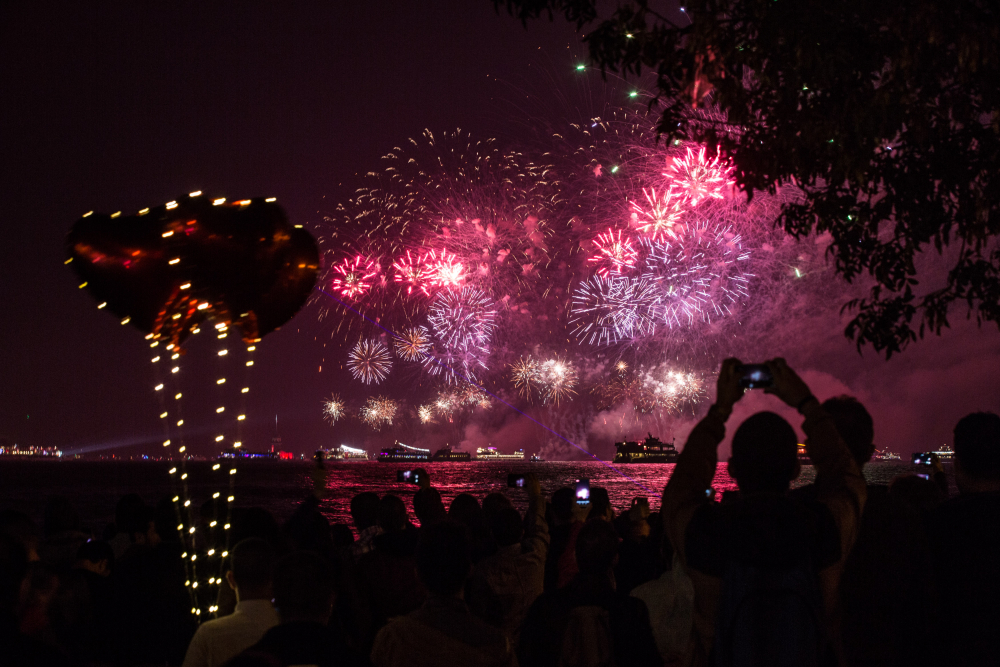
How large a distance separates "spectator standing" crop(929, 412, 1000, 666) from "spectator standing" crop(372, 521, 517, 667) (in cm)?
188

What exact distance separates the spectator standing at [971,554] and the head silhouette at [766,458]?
1.02 metres

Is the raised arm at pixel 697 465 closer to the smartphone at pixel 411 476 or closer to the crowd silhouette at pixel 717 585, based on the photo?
the crowd silhouette at pixel 717 585

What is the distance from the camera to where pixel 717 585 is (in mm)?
2697

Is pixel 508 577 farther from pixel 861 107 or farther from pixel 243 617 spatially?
pixel 861 107

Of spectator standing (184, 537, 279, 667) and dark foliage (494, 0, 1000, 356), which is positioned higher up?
dark foliage (494, 0, 1000, 356)

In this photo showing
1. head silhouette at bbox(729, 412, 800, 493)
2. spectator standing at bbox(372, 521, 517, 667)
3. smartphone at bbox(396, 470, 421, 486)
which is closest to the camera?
head silhouette at bbox(729, 412, 800, 493)

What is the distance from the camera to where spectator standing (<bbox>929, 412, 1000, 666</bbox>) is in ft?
10.5

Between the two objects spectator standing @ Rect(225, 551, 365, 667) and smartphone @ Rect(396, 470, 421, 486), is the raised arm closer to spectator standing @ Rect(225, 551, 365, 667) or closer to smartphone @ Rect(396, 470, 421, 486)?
spectator standing @ Rect(225, 551, 365, 667)

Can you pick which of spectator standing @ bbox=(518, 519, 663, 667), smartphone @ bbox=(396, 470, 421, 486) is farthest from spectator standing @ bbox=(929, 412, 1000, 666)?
smartphone @ bbox=(396, 470, 421, 486)

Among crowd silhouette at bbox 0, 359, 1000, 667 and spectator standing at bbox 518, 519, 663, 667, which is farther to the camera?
spectator standing at bbox 518, 519, 663, 667

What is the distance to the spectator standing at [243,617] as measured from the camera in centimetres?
380

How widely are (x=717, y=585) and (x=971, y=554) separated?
1369 millimetres

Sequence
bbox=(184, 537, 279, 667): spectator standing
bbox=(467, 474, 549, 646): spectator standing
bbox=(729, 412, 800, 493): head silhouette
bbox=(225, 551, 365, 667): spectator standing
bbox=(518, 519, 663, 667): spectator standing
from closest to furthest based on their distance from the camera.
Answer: bbox=(729, 412, 800, 493): head silhouette
bbox=(225, 551, 365, 667): spectator standing
bbox=(184, 537, 279, 667): spectator standing
bbox=(518, 519, 663, 667): spectator standing
bbox=(467, 474, 549, 646): spectator standing

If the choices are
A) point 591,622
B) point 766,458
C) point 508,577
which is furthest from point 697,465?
point 508,577
